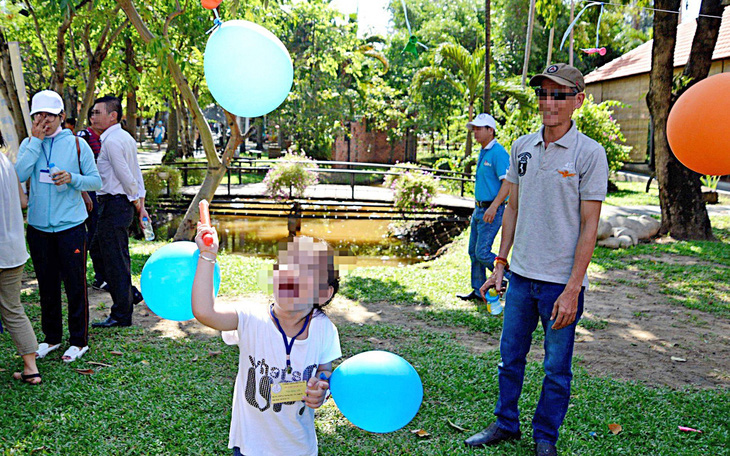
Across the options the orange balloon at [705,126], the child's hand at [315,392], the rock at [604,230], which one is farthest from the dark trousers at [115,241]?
the rock at [604,230]

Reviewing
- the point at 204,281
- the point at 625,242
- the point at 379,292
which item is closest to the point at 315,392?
the point at 204,281

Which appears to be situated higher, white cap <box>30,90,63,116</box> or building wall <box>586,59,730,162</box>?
building wall <box>586,59,730,162</box>

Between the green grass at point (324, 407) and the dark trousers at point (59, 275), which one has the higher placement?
the dark trousers at point (59, 275)

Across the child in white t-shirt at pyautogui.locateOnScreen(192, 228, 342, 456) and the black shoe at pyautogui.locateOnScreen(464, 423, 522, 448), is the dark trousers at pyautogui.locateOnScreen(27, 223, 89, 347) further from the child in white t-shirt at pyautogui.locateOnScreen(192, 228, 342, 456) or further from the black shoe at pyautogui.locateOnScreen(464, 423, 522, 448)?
the black shoe at pyautogui.locateOnScreen(464, 423, 522, 448)

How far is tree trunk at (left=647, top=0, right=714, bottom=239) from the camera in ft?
30.1

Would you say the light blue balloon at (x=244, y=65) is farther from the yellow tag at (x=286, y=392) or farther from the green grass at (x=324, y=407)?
the green grass at (x=324, y=407)

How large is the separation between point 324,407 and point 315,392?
1930 millimetres

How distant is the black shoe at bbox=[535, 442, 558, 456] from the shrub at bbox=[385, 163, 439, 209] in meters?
9.05

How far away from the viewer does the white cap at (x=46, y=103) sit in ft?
13.3

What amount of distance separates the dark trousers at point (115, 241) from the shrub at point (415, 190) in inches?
298

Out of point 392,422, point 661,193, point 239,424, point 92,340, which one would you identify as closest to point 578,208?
point 392,422

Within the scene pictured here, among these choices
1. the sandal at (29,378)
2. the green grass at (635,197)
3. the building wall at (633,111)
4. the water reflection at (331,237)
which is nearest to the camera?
the sandal at (29,378)

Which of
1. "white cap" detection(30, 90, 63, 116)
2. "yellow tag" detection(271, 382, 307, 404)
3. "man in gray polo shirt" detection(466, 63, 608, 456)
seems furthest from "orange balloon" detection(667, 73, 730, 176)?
"white cap" detection(30, 90, 63, 116)

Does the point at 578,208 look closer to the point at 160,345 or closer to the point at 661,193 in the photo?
the point at 160,345
